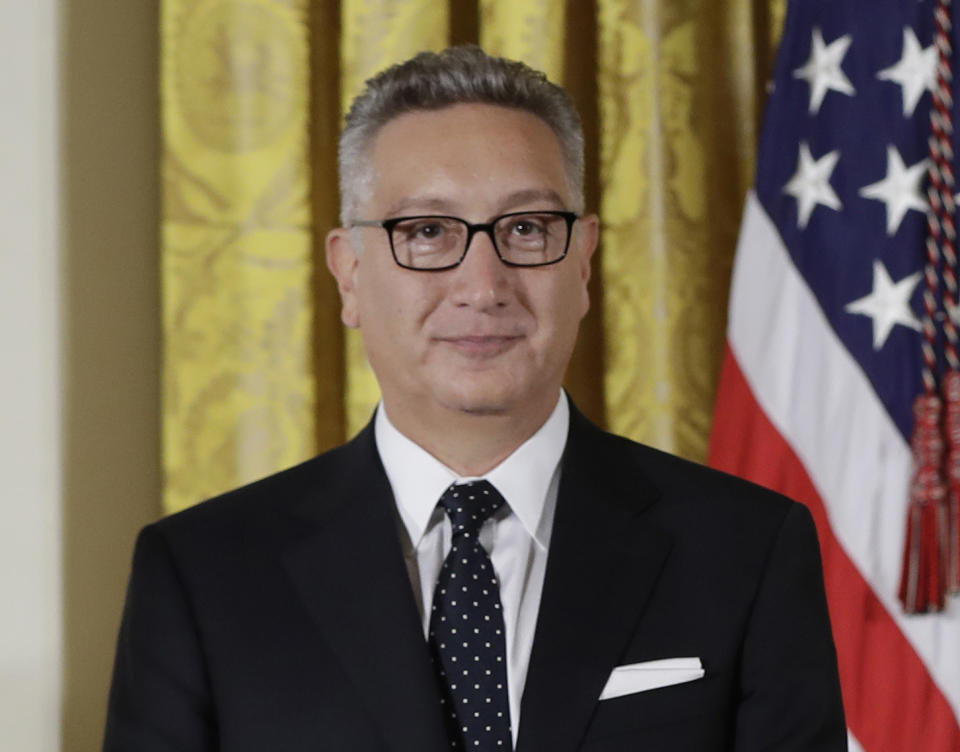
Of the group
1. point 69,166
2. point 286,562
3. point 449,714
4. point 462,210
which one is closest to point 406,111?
point 462,210

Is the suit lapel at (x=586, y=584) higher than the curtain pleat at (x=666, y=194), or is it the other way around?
the curtain pleat at (x=666, y=194)

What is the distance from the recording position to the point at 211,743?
44.6 inches

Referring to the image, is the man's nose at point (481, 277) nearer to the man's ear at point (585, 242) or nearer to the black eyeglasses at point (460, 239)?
the black eyeglasses at point (460, 239)

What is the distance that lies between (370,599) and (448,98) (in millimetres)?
484

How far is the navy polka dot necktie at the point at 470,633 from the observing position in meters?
1.11

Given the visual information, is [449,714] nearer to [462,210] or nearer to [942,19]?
[462,210]

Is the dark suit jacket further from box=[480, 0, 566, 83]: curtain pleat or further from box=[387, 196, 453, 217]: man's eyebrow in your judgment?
box=[480, 0, 566, 83]: curtain pleat

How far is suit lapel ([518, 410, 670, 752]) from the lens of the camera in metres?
1.10

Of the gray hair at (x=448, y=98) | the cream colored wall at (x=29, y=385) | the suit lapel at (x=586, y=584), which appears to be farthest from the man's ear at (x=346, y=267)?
the cream colored wall at (x=29, y=385)

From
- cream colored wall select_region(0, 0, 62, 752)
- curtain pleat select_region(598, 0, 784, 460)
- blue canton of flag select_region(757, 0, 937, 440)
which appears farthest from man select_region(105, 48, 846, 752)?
curtain pleat select_region(598, 0, 784, 460)

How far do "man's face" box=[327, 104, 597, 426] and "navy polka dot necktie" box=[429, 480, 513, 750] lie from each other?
0.10 metres

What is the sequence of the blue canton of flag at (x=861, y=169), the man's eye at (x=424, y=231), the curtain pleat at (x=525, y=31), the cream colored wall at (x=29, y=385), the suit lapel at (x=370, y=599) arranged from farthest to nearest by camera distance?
1. the curtain pleat at (x=525, y=31)
2. the blue canton of flag at (x=861, y=169)
3. the cream colored wall at (x=29, y=385)
4. the man's eye at (x=424, y=231)
5. the suit lapel at (x=370, y=599)

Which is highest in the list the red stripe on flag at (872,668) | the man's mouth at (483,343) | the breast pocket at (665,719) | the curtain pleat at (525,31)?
the curtain pleat at (525,31)

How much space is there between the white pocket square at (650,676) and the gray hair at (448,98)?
45 cm
